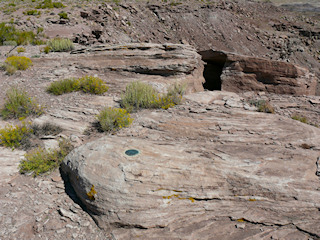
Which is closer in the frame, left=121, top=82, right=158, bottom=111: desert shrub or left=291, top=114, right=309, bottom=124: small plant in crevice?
left=121, top=82, right=158, bottom=111: desert shrub

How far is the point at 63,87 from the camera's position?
25.3 feet

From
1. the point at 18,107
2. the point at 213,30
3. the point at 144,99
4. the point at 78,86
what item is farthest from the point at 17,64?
the point at 213,30

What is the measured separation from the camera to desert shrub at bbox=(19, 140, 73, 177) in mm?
4590

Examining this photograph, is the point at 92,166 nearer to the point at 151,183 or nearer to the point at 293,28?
the point at 151,183

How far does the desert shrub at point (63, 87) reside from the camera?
25.0 feet

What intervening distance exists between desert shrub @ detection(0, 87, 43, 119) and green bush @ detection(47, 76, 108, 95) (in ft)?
3.79

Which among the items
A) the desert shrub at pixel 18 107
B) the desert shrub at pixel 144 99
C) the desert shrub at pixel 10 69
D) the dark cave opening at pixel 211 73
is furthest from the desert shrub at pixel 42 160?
the dark cave opening at pixel 211 73

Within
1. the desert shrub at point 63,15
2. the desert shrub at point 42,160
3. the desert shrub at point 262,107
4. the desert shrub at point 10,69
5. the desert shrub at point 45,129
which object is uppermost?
the desert shrub at point 63,15

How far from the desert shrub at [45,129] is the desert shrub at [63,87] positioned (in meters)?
2.16

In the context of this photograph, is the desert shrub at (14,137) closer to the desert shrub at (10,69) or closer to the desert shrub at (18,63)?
the desert shrub at (10,69)

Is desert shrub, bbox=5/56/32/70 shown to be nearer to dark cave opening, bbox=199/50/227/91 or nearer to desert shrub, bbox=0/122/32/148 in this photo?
desert shrub, bbox=0/122/32/148

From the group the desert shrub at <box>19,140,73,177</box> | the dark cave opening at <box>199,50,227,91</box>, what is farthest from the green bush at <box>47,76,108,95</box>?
the dark cave opening at <box>199,50,227,91</box>

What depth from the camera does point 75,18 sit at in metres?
22.3

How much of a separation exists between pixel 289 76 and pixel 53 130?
10.6 metres
